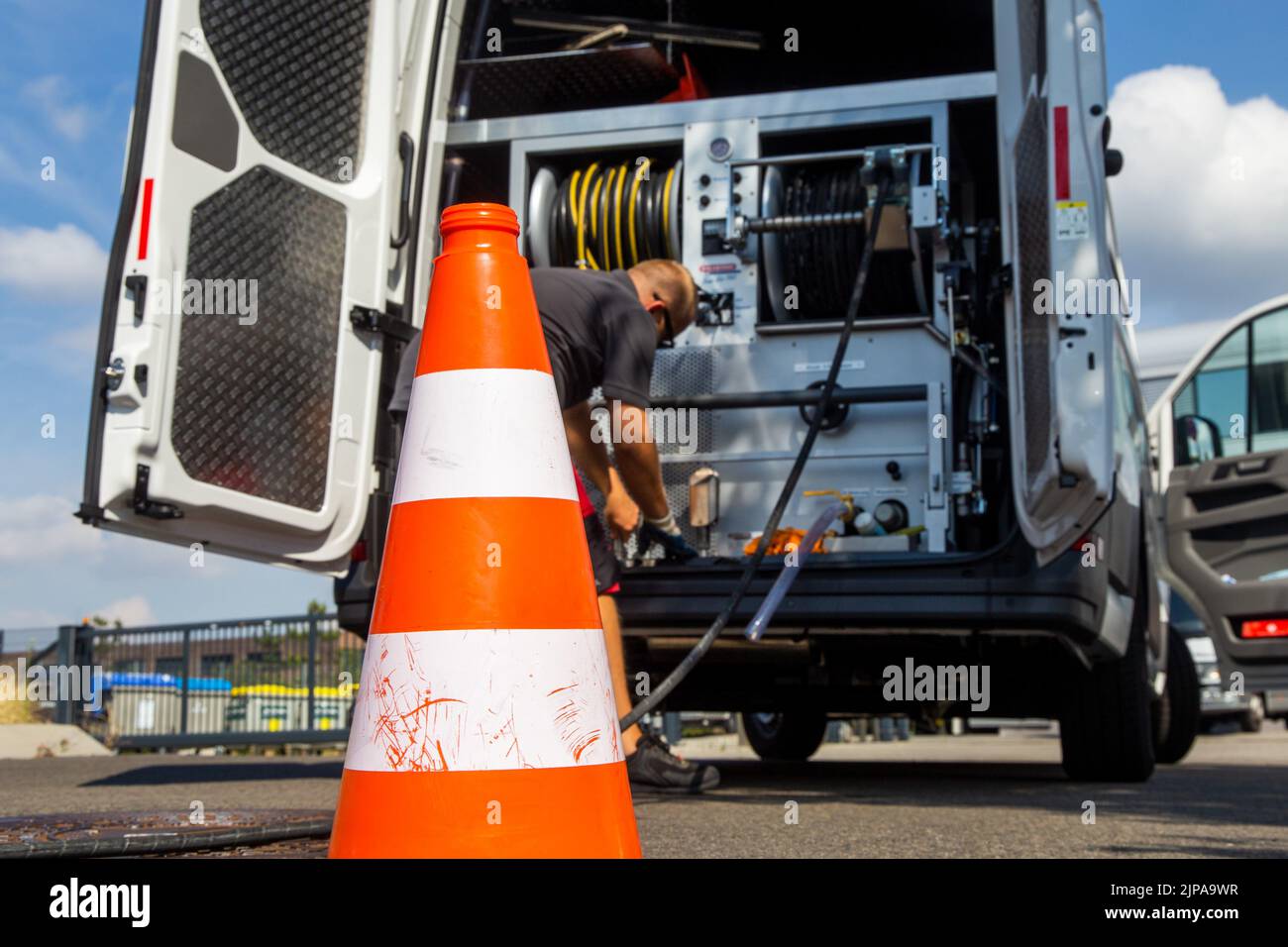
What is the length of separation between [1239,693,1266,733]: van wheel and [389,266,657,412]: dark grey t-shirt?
16852mm

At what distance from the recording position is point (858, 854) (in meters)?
3.05

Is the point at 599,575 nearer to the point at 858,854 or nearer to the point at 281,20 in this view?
the point at 858,854

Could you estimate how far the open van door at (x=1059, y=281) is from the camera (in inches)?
168

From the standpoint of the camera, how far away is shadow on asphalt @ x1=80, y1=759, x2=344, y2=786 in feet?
19.4

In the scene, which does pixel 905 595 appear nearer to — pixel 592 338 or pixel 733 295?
pixel 592 338

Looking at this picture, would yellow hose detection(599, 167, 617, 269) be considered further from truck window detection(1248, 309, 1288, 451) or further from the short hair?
truck window detection(1248, 309, 1288, 451)

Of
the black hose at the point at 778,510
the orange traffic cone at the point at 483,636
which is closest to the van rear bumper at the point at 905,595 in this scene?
the black hose at the point at 778,510

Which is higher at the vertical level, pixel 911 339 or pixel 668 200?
pixel 668 200

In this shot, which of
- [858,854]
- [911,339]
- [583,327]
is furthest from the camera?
[911,339]

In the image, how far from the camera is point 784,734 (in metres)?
9.23

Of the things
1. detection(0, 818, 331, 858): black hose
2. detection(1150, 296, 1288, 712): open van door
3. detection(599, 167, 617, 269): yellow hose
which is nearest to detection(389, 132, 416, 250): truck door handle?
detection(599, 167, 617, 269): yellow hose

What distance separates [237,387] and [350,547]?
2.55ft
